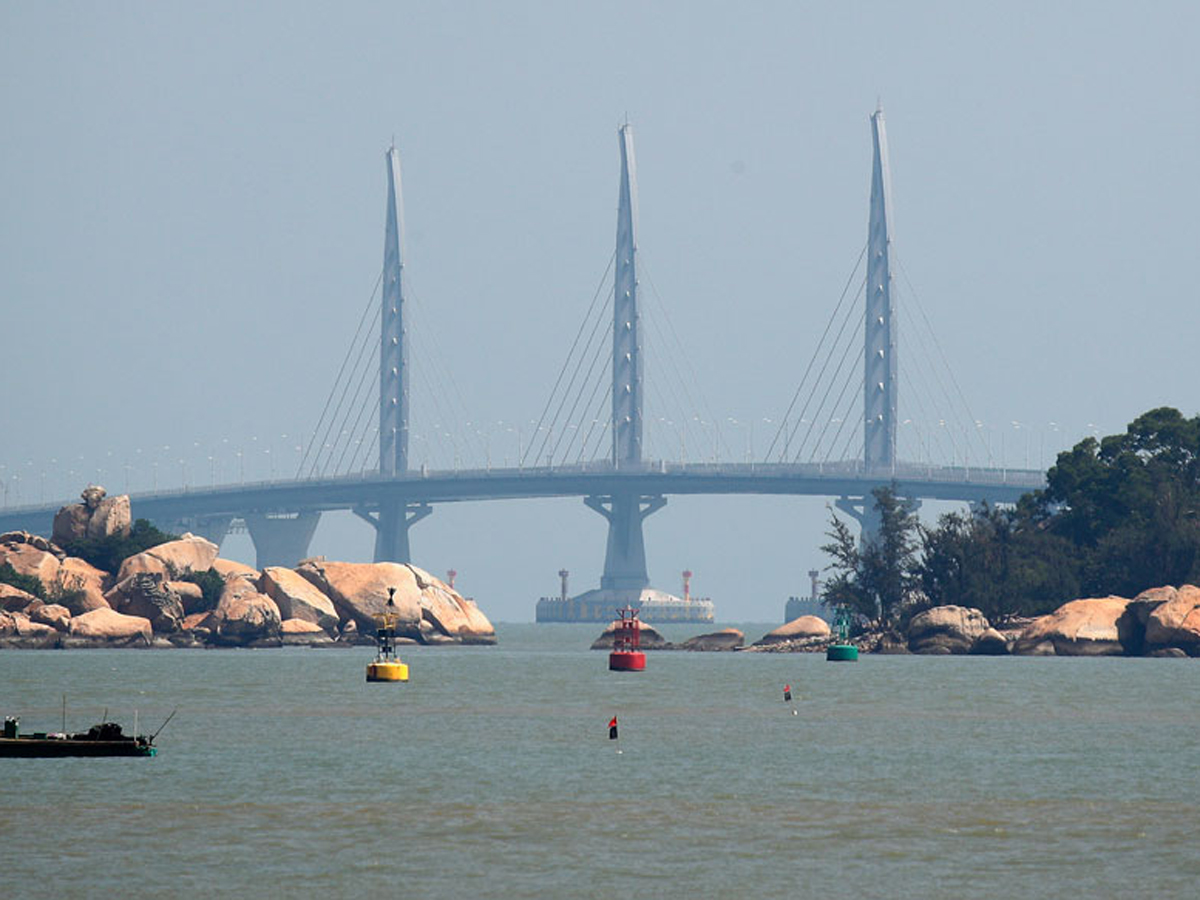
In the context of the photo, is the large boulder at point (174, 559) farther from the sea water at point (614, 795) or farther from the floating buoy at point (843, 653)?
the sea water at point (614, 795)

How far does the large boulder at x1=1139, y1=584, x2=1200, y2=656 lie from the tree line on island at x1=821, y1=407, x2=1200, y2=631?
6.83 metres

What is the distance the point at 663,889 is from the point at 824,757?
72.5 feet

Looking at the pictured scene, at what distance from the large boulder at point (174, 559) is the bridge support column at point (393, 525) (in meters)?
61.7

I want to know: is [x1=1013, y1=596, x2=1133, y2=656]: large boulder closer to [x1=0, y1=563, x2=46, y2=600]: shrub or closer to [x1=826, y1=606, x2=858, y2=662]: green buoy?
[x1=826, y1=606, x2=858, y2=662]: green buoy

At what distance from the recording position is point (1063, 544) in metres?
123

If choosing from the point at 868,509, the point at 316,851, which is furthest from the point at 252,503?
the point at 316,851

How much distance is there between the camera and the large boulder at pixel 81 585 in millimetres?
125938

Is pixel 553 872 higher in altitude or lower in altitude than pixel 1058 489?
lower

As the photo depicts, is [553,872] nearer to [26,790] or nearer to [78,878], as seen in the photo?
[78,878]

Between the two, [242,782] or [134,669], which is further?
[134,669]

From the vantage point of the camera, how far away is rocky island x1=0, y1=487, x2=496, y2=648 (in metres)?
123

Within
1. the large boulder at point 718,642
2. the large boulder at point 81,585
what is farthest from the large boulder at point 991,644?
the large boulder at point 81,585

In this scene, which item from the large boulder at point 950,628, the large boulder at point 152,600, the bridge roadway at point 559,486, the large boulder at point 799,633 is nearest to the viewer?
the large boulder at point 950,628

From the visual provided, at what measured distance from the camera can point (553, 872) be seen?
35062 mm
